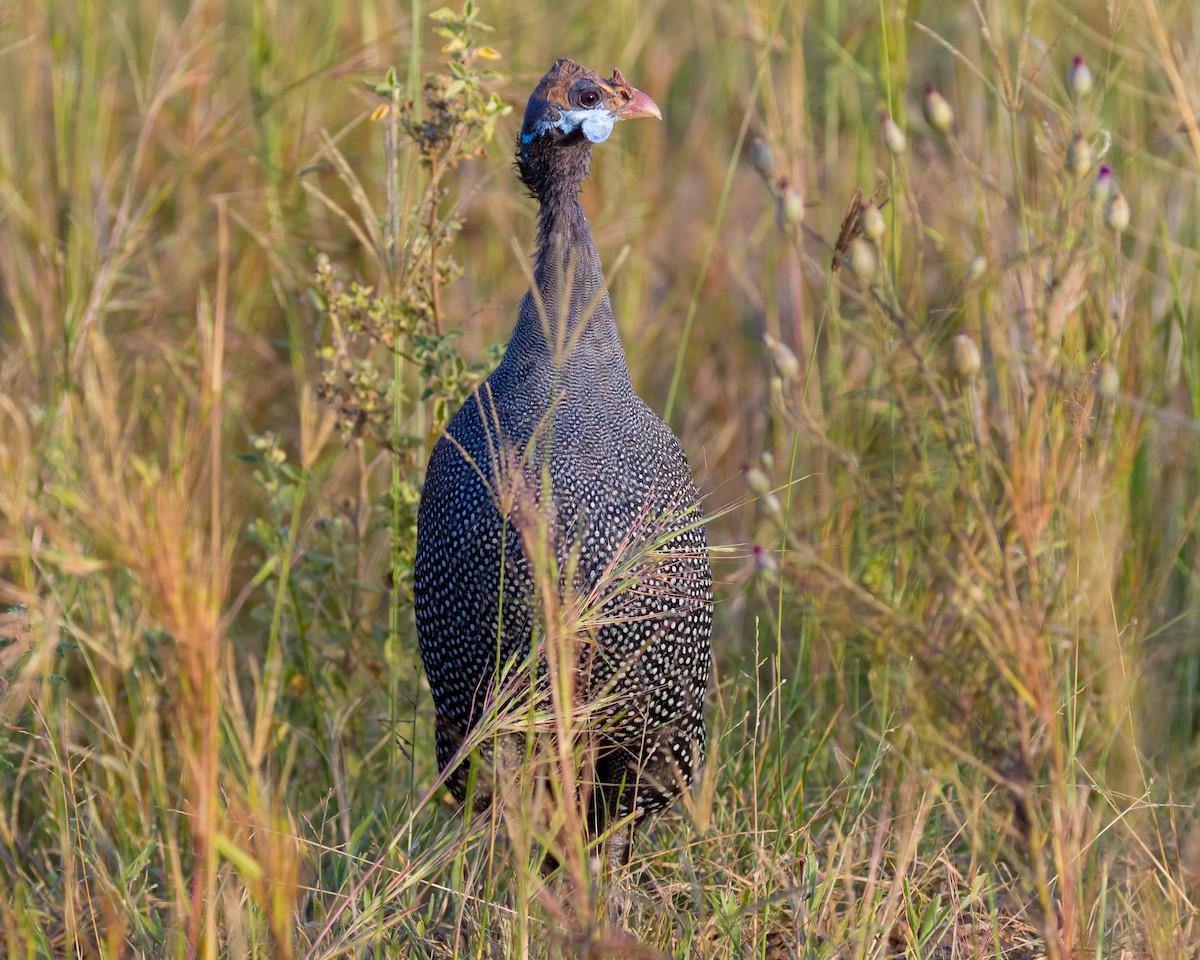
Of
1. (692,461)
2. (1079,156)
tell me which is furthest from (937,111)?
(692,461)

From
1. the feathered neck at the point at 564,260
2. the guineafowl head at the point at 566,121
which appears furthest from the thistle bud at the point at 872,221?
the guineafowl head at the point at 566,121

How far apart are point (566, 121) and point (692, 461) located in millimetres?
1935

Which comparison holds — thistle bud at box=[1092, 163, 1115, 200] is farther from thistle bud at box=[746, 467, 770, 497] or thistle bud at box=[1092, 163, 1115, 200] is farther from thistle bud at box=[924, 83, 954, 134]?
thistle bud at box=[746, 467, 770, 497]

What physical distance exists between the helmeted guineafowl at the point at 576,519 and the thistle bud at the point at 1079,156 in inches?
43.6

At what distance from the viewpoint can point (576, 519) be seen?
289 centimetres

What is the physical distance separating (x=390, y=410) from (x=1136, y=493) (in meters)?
2.13

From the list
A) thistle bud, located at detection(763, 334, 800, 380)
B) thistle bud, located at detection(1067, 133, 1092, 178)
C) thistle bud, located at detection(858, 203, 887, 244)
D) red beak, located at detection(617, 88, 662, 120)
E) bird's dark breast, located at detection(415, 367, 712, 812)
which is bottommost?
bird's dark breast, located at detection(415, 367, 712, 812)

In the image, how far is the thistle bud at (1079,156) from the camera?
6.38 feet

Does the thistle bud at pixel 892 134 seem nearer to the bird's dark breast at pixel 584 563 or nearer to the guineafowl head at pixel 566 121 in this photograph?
the bird's dark breast at pixel 584 563

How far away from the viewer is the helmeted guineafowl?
9.55 feet

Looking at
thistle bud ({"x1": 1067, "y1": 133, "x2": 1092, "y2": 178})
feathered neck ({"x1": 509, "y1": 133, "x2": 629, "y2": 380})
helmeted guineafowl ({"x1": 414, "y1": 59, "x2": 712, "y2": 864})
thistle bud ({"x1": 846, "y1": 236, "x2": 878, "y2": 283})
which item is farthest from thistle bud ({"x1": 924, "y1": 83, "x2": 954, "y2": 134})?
feathered neck ({"x1": 509, "y1": 133, "x2": 629, "y2": 380})

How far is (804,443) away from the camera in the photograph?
4465 mm

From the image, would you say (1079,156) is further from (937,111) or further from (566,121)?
(566,121)

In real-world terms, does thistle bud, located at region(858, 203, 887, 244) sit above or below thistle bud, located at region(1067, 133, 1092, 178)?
below
